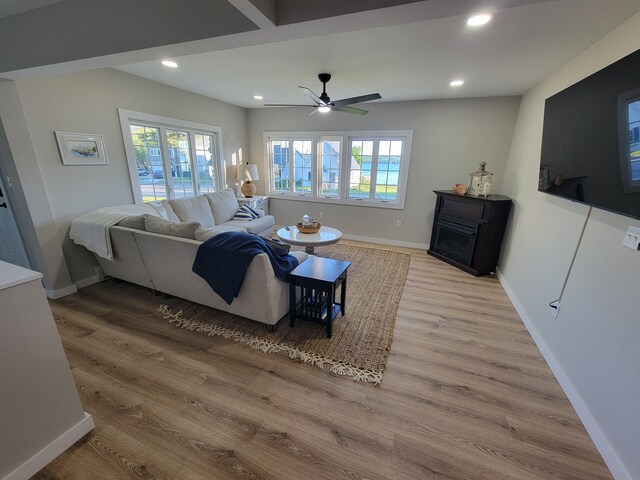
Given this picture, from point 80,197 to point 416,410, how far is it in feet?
12.7

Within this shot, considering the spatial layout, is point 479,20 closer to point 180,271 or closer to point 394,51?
point 394,51

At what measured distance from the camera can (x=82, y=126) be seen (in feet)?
9.21

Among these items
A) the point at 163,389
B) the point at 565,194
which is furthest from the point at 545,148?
the point at 163,389

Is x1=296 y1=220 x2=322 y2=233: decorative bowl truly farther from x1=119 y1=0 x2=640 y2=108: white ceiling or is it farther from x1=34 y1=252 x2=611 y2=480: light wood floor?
x1=119 y1=0 x2=640 y2=108: white ceiling

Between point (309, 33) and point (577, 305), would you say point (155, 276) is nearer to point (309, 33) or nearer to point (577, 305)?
point (309, 33)

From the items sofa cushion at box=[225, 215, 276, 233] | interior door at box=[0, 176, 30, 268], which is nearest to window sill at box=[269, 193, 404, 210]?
sofa cushion at box=[225, 215, 276, 233]

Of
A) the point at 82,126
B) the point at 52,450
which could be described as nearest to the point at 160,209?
the point at 82,126

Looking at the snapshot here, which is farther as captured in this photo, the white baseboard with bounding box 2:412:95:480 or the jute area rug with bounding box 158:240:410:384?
the jute area rug with bounding box 158:240:410:384

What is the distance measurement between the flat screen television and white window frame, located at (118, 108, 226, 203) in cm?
448

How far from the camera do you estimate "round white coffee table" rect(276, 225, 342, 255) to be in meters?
3.29

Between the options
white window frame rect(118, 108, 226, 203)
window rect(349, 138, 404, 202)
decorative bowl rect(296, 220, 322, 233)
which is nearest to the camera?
white window frame rect(118, 108, 226, 203)

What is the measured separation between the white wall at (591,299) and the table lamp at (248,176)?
14.5 ft

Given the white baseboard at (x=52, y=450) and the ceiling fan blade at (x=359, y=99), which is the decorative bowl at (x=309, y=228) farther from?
the white baseboard at (x=52, y=450)

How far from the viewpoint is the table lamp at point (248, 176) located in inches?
201
